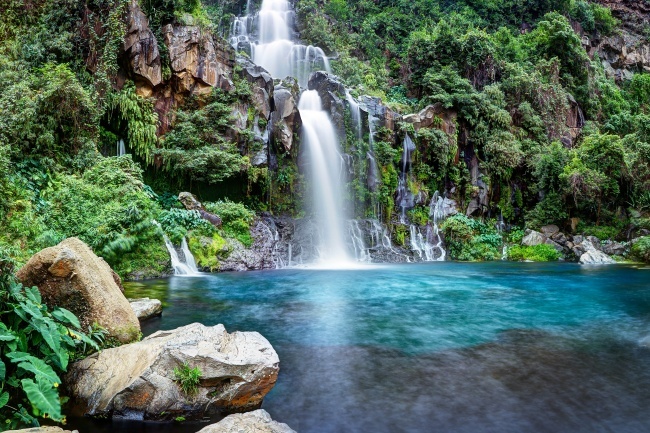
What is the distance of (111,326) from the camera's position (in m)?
4.75

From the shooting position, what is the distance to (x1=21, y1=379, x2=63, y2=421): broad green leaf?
3025 mm

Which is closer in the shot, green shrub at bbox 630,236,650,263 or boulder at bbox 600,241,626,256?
green shrub at bbox 630,236,650,263

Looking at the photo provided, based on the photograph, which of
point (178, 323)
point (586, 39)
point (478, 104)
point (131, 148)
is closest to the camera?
point (178, 323)

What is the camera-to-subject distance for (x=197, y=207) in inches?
621

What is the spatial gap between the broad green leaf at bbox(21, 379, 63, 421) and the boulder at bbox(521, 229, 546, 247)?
22.4 m

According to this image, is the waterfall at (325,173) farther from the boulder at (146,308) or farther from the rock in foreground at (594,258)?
the boulder at (146,308)

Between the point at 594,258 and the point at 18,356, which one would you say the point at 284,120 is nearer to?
the point at 594,258

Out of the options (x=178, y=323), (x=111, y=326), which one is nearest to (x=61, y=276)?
(x=111, y=326)

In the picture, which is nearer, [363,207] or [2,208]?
[2,208]

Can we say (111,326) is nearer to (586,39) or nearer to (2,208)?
(2,208)

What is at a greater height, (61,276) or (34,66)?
(34,66)

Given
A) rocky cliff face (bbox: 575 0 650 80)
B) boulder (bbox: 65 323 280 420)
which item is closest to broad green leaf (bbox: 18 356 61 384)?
boulder (bbox: 65 323 280 420)

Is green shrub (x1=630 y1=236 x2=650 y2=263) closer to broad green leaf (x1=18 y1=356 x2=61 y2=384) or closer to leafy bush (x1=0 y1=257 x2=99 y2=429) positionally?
leafy bush (x1=0 y1=257 x2=99 y2=429)

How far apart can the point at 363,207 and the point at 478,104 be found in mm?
10103
